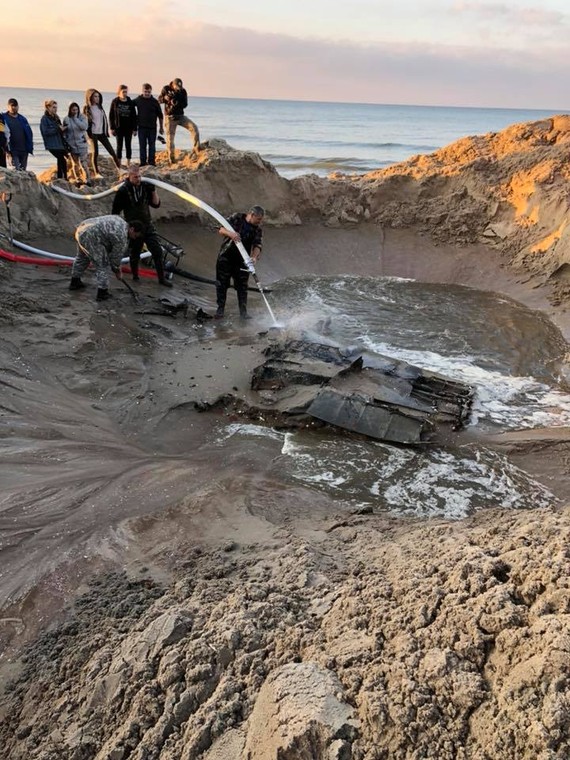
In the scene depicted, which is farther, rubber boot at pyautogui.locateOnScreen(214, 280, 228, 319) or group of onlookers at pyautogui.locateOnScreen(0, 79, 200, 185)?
group of onlookers at pyautogui.locateOnScreen(0, 79, 200, 185)

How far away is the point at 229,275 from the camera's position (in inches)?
288

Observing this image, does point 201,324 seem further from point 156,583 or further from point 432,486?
point 156,583

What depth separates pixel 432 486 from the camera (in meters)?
4.35

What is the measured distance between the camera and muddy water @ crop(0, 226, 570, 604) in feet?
12.4

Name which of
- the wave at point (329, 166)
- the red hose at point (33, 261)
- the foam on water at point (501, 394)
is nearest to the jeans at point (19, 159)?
the red hose at point (33, 261)

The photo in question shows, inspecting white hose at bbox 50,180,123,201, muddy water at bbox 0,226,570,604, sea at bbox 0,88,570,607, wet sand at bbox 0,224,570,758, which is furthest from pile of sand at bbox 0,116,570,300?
muddy water at bbox 0,226,570,604

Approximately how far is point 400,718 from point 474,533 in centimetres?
135

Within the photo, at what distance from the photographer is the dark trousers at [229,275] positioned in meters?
7.23

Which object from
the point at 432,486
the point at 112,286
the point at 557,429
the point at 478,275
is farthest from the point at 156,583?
the point at 478,275

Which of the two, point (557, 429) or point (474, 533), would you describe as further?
point (557, 429)

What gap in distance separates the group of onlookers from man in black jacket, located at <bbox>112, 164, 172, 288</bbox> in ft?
7.01

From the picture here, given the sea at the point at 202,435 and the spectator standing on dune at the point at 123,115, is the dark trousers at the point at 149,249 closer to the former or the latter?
the sea at the point at 202,435

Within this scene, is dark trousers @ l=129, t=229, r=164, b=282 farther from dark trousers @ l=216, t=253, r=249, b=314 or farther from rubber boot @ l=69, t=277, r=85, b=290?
dark trousers @ l=216, t=253, r=249, b=314

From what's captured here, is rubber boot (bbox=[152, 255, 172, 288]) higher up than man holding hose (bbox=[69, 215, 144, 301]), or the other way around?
man holding hose (bbox=[69, 215, 144, 301])
